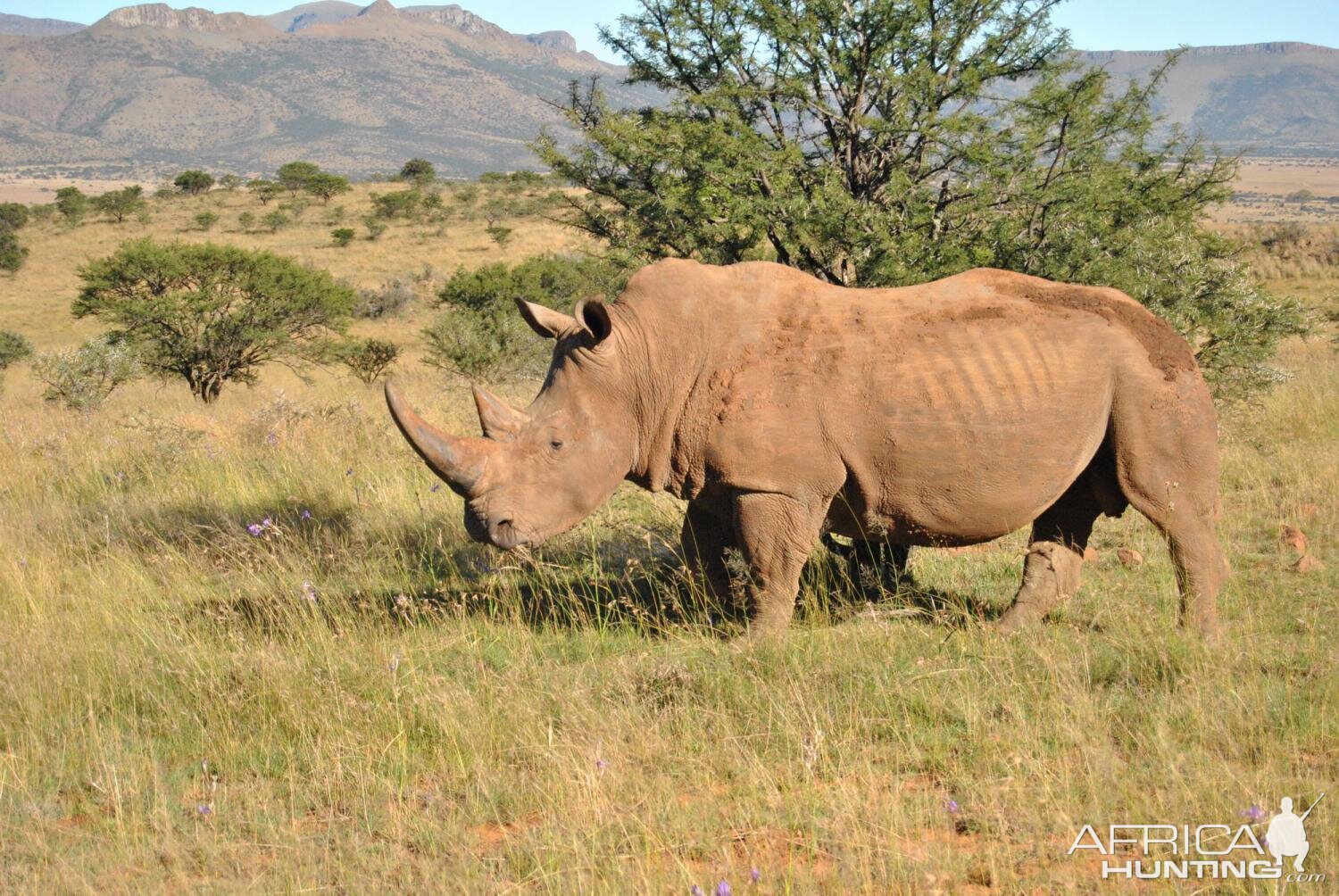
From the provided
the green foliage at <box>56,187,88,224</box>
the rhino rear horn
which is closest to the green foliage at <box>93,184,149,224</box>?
the green foliage at <box>56,187,88,224</box>

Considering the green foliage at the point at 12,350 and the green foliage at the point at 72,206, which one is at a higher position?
the green foliage at the point at 72,206

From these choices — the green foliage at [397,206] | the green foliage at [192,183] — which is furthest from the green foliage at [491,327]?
the green foliage at [192,183]

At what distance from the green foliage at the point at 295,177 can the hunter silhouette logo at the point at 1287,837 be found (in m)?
64.2

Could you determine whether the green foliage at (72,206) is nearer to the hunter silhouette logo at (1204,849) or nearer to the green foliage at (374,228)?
the green foliage at (374,228)

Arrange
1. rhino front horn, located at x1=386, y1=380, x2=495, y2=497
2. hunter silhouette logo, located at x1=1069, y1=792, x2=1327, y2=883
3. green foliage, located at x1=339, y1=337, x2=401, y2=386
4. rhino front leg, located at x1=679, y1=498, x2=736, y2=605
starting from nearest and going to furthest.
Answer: hunter silhouette logo, located at x1=1069, y1=792, x2=1327, y2=883 → rhino front horn, located at x1=386, y1=380, x2=495, y2=497 → rhino front leg, located at x1=679, y1=498, x2=736, y2=605 → green foliage, located at x1=339, y1=337, x2=401, y2=386

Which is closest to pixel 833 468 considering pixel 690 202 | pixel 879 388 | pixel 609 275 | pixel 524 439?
pixel 879 388

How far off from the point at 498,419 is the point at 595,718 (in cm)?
154

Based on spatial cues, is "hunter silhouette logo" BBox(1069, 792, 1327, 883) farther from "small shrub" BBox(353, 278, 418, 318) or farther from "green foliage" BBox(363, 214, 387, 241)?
"green foliage" BBox(363, 214, 387, 241)

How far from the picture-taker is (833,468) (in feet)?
17.1

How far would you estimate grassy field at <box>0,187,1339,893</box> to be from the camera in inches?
140

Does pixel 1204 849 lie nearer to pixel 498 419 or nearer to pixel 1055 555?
pixel 1055 555

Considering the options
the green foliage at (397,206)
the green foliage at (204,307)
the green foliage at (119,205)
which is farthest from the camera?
the green foliage at (119,205)

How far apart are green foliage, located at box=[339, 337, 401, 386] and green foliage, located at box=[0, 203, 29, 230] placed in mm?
38780

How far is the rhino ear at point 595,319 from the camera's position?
207 inches
